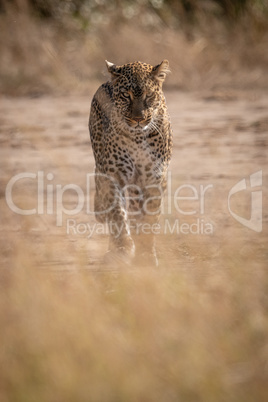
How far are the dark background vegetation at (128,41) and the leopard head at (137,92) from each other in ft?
21.8

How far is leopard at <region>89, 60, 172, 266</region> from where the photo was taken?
5.53 m

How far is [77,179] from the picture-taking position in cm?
792

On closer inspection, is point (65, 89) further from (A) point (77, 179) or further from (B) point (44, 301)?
(B) point (44, 301)

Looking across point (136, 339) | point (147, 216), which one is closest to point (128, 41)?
point (147, 216)

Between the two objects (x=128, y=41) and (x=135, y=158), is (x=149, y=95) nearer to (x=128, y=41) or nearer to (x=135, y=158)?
(x=135, y=158)

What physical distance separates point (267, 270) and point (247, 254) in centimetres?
33

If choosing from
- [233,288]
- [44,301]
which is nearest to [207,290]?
[233,288]

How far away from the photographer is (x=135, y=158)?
18.5 feet

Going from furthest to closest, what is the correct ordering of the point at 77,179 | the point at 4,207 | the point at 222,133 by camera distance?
the point at 222,133 → the point at 77,179 → the point at 4,207

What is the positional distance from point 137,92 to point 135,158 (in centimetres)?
46

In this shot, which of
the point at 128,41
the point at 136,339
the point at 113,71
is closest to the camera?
the point at 136,339

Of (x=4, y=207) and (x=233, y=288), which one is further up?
(x=4, y=207)

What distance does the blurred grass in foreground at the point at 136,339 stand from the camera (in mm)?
3035

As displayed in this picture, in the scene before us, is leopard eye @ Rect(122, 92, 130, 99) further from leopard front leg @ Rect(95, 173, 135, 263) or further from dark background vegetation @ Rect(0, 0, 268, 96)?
dark background vegetation @ Rect(0, 0, 268, 96)
